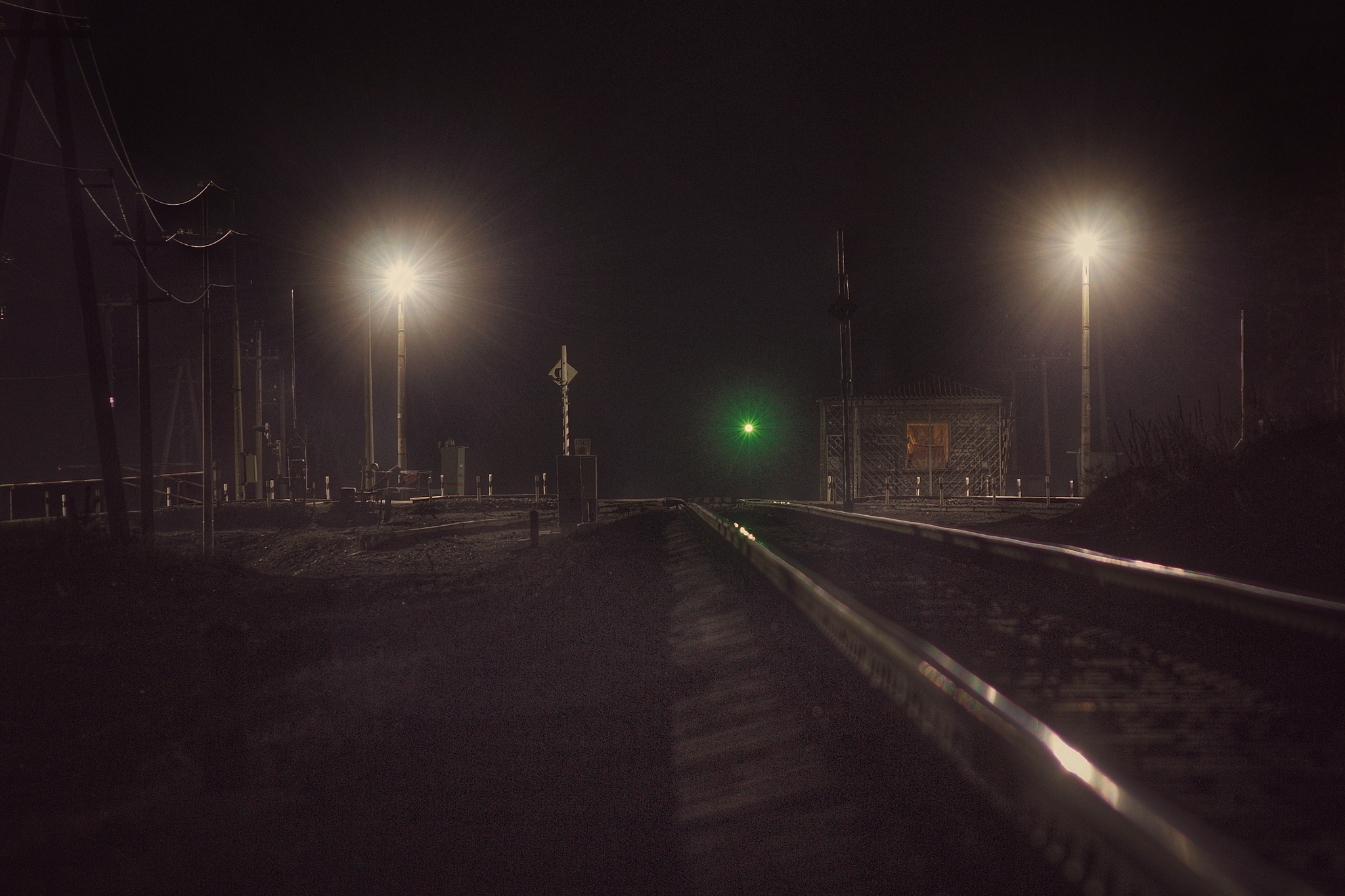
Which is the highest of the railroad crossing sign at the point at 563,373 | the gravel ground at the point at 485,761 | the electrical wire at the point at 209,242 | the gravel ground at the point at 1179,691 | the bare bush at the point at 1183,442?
the electrical wire at the point at 209,242

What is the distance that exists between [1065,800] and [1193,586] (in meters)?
3.46

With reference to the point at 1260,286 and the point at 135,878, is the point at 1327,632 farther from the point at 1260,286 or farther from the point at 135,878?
the point at 1260,286

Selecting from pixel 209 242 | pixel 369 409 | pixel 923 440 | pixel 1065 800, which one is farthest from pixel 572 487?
pixel 923 440

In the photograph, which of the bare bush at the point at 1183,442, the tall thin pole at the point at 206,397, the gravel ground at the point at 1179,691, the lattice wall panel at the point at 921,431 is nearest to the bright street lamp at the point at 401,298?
the tall thin pole at the point at 206,397

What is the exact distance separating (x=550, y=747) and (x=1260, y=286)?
43.7m

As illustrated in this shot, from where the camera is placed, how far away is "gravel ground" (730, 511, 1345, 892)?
7.42 feet

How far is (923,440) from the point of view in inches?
1805

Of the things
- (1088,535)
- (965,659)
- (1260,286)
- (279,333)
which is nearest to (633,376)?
(279,333)

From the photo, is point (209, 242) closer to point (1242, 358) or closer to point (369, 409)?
point (369, 409)

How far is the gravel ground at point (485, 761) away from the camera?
2.80 metres

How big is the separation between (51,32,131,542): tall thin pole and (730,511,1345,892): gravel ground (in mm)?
16701

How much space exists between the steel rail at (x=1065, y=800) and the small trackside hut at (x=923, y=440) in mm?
42574

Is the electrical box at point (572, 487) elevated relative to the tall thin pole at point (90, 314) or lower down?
lower down

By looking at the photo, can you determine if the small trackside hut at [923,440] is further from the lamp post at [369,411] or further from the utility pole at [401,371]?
the lamp post at [369,411]
